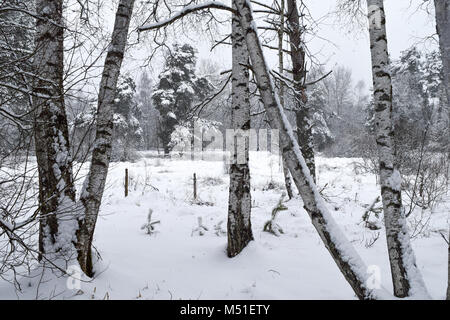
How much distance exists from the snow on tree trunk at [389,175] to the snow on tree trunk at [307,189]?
1.10 feet

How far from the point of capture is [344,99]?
40.0m

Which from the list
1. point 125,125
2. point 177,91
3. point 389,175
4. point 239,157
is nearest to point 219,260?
point 239,157

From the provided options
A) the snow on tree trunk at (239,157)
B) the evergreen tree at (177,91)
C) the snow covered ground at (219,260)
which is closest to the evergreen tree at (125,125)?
the evergreen tree at (177,91)

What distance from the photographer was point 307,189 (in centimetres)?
214

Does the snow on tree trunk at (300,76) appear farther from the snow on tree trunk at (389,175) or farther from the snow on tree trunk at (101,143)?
the snow on tree trunk at (101,143)

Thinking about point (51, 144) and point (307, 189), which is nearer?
point (307, 189)

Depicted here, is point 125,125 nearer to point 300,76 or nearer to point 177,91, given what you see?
point 177,91

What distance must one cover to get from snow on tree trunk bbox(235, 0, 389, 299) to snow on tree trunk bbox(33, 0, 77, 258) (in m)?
2.16

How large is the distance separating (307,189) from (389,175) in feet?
2.95

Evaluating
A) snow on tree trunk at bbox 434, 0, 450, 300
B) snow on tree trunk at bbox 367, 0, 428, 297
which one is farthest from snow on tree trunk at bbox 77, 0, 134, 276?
snow on tree trunk at bbox 434, 0, 450, 300

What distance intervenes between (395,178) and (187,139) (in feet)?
69.5

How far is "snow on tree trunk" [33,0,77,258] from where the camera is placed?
114 inches

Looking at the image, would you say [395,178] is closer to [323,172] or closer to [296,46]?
[296,46]

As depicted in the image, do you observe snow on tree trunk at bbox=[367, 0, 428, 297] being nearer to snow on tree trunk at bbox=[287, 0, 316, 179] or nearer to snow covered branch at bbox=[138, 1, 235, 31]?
snow covered branch at bbox=[138, 1, 235, 31]
